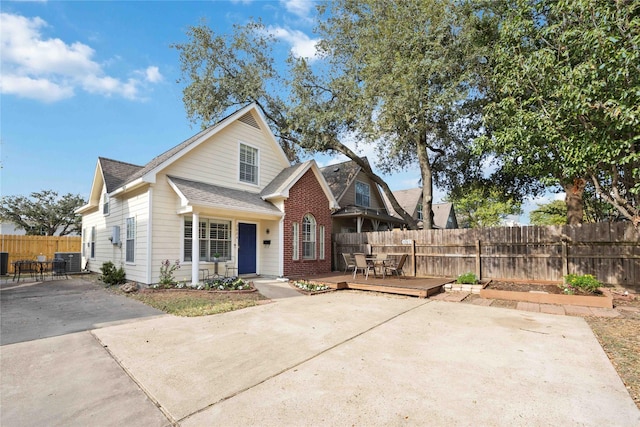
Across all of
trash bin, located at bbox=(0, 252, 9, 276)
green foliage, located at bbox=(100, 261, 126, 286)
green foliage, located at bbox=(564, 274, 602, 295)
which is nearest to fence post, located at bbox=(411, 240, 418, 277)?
green foliage, located at bbox=(564, 274, 602, 295)

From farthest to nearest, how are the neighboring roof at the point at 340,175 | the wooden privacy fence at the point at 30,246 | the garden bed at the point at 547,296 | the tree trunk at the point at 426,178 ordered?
the neighboring roof at the point at 340,175, the wooden privacy fence at the point at 30,246, the tree trunk at the point at 426,178, the garden bed at the point at 547,296

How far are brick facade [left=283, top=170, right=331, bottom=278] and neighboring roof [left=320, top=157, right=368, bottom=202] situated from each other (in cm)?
555

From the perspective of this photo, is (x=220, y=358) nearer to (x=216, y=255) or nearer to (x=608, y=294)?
(x=216, y=255)

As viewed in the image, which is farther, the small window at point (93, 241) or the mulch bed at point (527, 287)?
the small window at point (93, 241)

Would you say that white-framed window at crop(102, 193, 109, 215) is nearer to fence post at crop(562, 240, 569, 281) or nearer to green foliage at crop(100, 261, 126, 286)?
green foliage at crop(100, 261, 126, 286)

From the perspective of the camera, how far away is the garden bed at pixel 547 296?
7301mm

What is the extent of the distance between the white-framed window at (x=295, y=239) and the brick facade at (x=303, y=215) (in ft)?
0.30

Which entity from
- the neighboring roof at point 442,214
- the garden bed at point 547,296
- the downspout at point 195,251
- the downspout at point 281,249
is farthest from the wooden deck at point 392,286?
the neighboring roof at point 442,214

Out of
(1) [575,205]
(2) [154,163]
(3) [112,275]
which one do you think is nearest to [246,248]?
(3) [112,275]

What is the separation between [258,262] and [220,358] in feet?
28.1

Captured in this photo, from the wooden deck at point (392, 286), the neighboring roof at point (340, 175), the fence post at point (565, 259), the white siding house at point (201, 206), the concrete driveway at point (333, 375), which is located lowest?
the wooden deck at point (392, 286)

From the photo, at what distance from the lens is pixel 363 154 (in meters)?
19.6

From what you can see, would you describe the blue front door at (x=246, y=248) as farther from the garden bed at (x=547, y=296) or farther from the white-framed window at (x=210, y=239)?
the garden bed at (x=547, y=296)

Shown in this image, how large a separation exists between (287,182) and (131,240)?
598cm
